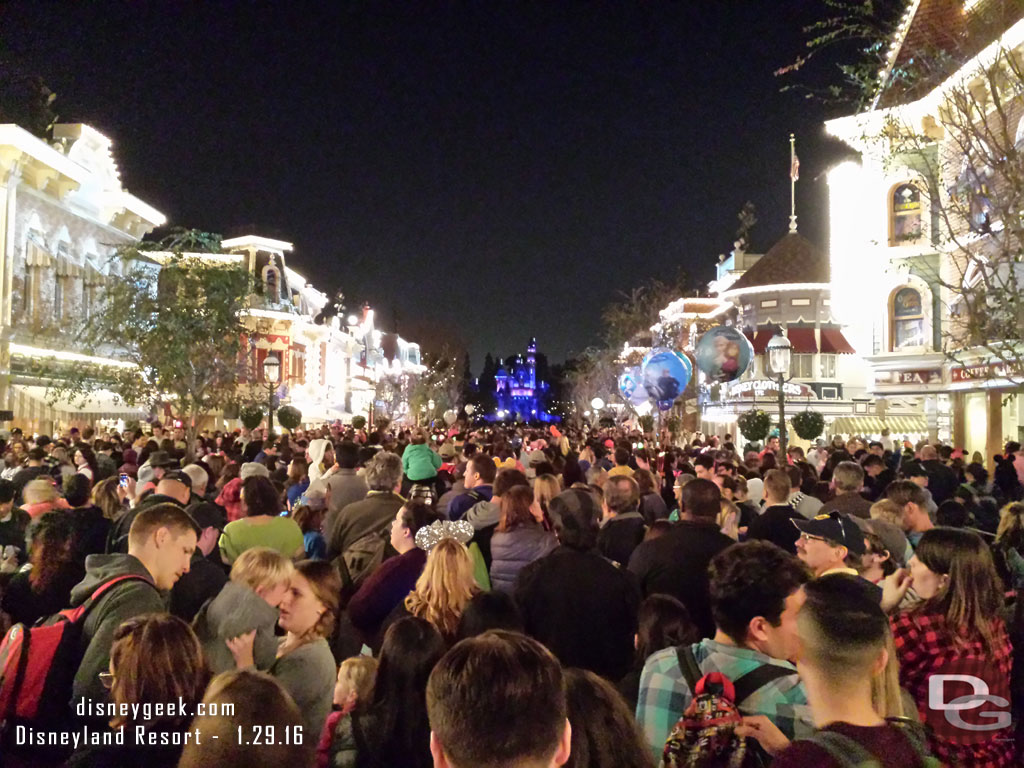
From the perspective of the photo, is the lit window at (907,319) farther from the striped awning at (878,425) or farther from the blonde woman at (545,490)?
the blonde woman at (545,490)

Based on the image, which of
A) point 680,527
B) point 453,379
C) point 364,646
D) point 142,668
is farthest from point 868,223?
point 453,379

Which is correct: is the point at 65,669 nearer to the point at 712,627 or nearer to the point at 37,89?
the point at 712,627

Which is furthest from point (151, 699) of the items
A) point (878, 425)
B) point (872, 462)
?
point (878, 425)

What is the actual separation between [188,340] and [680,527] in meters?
17.3

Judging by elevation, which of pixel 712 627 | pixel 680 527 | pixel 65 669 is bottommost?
pixel 712 627

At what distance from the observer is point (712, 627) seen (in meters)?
5.15

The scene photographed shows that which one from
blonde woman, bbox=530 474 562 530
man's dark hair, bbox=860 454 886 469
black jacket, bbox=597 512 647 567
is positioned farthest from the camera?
man's dark hair, bbox=860 454 886 469

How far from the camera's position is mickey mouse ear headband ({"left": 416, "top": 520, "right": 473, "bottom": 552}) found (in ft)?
15.4

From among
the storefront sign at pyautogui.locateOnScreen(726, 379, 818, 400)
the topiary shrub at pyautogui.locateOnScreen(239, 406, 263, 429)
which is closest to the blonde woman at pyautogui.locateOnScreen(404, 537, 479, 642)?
the topiary shrub at pyautogui.locateOnScreen(239, 406, 263, 429)

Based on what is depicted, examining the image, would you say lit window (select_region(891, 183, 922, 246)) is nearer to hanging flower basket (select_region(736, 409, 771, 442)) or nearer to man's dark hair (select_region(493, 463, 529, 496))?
hanging flower basket (select_region(736, 409, 771, 442))

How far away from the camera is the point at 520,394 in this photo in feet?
626

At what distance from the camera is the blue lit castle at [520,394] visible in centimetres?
18962

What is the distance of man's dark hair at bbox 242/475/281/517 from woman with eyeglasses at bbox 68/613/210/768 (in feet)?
10.2

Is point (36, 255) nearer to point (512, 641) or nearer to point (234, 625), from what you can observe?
point (234, 625)
